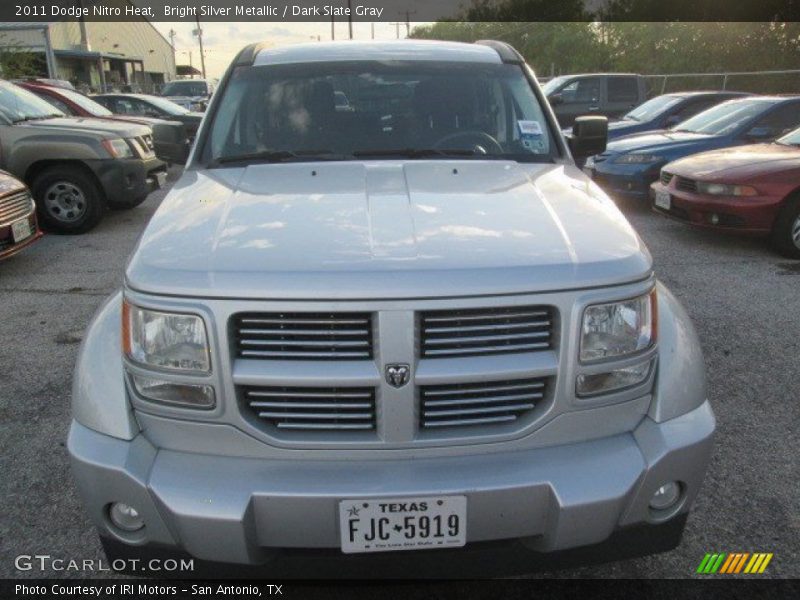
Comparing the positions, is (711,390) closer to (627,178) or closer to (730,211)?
(730,211)

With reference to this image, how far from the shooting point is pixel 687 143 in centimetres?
888

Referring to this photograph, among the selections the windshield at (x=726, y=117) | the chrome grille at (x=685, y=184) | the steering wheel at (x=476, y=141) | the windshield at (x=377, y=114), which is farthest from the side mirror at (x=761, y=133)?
the steering wheel at (x=476, y=141)

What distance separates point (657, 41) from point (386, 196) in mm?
32560

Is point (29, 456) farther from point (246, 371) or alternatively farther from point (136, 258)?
point (246, 371)

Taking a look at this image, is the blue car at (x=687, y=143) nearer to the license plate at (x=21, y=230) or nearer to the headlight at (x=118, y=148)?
the headlight at (x=118, y=148)

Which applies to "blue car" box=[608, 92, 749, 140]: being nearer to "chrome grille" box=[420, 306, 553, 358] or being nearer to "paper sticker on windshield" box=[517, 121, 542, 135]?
"paper sticker on windshield" box=[517, 121, 542, 135]

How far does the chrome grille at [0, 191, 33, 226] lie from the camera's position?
5750 millimetres

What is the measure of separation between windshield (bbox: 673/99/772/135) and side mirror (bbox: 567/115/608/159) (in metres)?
6.13

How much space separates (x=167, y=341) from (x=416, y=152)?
1.58m

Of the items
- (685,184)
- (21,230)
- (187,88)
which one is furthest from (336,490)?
(187,88)

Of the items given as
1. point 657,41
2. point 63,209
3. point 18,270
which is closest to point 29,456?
point 18,270

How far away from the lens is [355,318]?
186 centimetres

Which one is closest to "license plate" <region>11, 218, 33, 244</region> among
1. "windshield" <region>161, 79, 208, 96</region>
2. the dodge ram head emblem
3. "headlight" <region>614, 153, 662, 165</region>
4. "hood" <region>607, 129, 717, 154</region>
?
the dodge ram head emblem

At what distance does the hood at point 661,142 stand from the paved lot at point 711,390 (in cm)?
190
